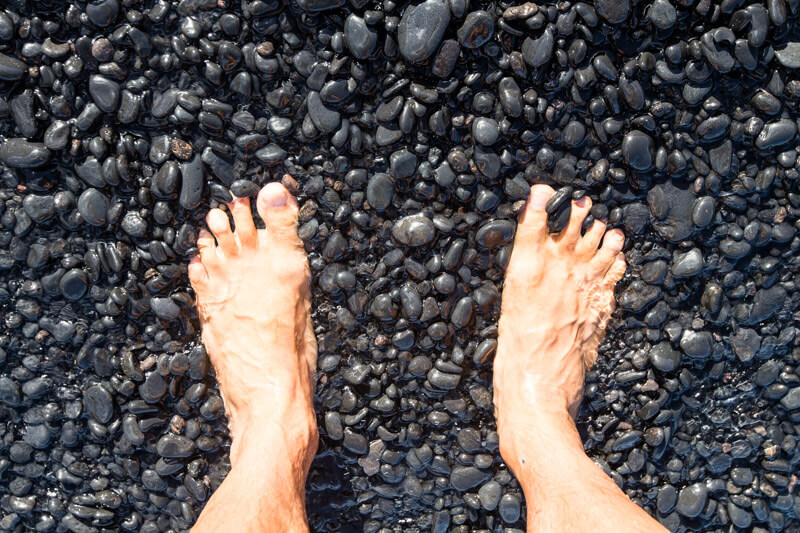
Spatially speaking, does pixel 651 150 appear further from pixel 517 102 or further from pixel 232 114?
pixel 232 114

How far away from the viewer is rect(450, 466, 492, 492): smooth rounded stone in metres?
1.86

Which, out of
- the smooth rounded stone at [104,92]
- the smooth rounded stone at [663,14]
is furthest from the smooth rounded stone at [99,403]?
the smooth rounded stone at [663,14]

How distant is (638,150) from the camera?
1.58 metres

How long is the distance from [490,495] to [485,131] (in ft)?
4.03

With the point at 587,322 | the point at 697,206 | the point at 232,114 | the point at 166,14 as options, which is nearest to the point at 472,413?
the point at 587,322

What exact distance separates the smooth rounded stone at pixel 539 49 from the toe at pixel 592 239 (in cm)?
54

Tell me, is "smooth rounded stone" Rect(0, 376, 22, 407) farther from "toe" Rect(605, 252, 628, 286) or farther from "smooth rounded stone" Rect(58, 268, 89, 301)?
"toe" Rect(605, 252, 628, 286)

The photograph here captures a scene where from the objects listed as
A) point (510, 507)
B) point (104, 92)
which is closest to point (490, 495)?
point (510, 507)

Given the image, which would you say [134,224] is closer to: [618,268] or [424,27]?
[424,27]

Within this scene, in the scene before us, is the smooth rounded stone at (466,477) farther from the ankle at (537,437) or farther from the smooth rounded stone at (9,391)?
the smooth rounded stone at (9,391)

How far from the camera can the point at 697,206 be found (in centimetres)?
165

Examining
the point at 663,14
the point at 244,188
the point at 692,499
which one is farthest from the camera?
the point at 692,499

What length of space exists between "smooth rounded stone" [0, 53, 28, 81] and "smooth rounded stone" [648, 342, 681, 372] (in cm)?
210

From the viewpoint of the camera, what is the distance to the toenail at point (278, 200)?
1.66 m
